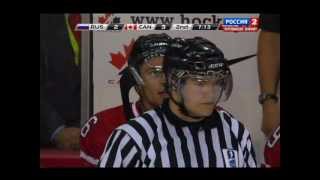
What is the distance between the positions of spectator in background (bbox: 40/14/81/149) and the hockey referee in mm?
391

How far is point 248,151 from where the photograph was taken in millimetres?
5879

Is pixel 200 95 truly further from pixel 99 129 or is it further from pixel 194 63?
pixel 99 129

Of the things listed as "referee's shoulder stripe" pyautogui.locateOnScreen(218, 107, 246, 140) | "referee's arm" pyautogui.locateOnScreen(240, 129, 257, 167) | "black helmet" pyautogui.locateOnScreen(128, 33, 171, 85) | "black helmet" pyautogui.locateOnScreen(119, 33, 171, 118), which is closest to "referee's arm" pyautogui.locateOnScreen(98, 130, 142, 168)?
"black helmet" pyautogui.locateOnScreen(119, 33, 171, 118)

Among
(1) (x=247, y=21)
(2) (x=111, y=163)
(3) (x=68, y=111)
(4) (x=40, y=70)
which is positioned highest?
(1) (x=247, y=21)

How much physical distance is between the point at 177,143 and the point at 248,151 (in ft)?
2.23

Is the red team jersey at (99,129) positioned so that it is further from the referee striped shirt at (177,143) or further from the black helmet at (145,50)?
the black helmet at (145,50)

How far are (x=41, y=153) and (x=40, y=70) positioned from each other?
775mm

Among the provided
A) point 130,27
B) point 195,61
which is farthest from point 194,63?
point 130,27

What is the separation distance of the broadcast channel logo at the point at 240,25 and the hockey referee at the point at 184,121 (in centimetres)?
22

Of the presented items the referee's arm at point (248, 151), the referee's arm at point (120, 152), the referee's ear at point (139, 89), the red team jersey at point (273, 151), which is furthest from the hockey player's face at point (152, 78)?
the red team jersey at point (273, 151)

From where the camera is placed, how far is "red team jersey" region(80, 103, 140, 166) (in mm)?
5773
